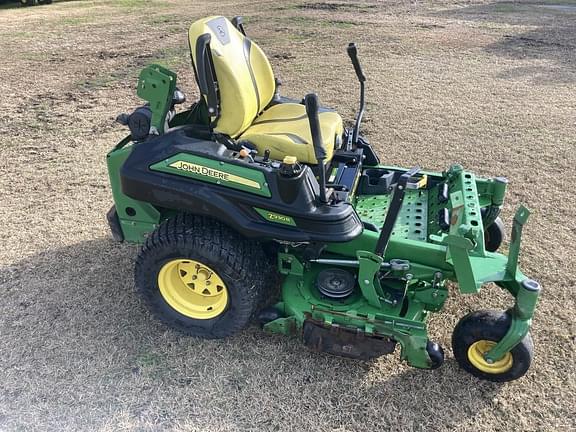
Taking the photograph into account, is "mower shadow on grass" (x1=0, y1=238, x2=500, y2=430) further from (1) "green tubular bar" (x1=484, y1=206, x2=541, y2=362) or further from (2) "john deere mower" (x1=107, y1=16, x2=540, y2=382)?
(1) "green tubular bar" (x1=484, y1=206, x2=541, y2=362)

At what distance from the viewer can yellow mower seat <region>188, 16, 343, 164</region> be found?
2.97 metres

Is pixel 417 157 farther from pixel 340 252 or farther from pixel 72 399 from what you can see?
pixel 72 399

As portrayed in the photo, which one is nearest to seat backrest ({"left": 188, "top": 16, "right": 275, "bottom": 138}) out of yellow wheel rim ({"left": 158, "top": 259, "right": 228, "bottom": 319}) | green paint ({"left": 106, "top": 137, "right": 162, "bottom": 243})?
green paint ({"left": 106, "top": 137, "right": 162, "bottom": 243})

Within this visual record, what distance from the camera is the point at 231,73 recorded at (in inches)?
117

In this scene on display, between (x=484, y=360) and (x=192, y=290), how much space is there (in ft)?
5.25

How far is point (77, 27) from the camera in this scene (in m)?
10.3

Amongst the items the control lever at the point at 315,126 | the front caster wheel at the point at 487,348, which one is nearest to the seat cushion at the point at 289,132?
the control lever at the point at 315,126

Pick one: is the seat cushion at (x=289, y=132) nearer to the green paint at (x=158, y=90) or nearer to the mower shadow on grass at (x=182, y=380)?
the green paint at (x=158, y=90)

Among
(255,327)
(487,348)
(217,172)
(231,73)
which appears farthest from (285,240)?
(487,348)

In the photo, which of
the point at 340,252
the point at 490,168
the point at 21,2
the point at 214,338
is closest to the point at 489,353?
the point at 340,252

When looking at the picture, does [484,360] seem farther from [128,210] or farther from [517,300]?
[128,210]

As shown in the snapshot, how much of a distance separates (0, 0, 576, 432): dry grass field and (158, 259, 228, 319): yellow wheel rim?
0.19 meters

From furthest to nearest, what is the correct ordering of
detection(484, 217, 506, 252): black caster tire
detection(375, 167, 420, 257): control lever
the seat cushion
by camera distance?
detection(484, 217, 506, 252): black caster tire, the seat cushion, detection(375, 167, 420, 257): control lever

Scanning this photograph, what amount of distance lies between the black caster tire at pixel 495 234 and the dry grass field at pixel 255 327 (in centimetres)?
23
